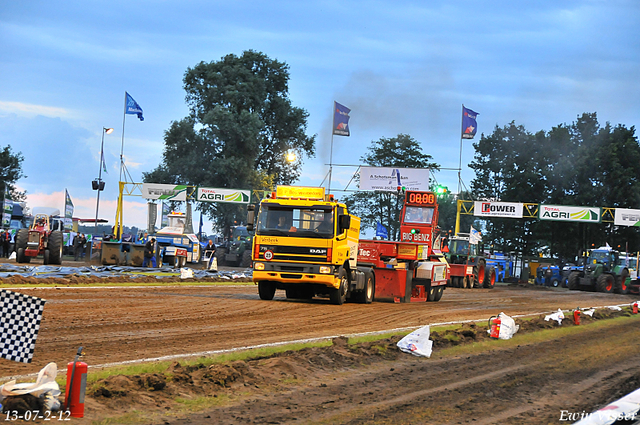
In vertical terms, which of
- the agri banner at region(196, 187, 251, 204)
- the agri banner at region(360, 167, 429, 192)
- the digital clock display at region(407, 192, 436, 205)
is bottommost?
the digital clock display at region(407, 192, 436, 205)

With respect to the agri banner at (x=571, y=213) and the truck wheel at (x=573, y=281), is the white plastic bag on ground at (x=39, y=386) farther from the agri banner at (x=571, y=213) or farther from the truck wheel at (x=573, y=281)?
the agri banner at (x=571, y=213)

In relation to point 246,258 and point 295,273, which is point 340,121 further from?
point 295,273

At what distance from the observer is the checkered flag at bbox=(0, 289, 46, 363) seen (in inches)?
243

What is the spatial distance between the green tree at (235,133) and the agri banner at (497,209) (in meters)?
21.7

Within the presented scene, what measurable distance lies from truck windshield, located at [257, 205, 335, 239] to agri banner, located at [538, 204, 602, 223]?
30575mm

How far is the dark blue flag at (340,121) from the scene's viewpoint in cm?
4697

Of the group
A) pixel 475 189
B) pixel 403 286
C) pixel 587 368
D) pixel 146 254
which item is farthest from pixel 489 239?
pixel 587 368

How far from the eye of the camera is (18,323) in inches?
245

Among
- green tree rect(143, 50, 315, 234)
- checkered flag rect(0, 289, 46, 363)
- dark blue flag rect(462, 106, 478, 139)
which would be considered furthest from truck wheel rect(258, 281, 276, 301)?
green tree rect(143, 50, 315, 234)

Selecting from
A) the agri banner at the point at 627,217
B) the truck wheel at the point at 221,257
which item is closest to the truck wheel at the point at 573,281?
the agri banner at the point at 627,217

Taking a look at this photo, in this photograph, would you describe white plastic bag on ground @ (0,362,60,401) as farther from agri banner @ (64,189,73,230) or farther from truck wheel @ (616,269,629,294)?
agri banner @ (64,189,73,230)

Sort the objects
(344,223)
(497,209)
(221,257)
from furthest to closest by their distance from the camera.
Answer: (497,209), (221,257), (344,223)

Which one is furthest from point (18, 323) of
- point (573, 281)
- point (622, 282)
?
point (622, 282)

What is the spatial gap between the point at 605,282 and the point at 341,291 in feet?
85.2
